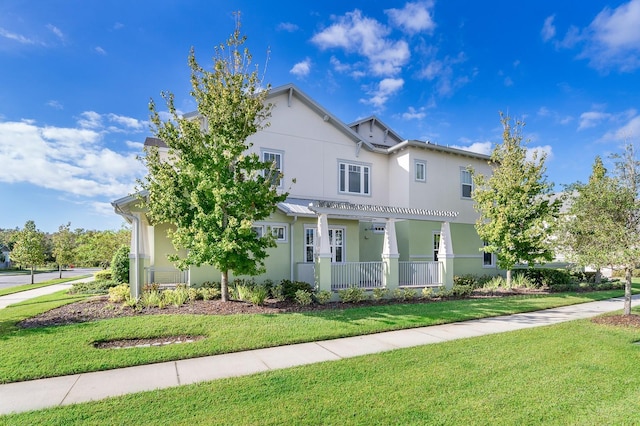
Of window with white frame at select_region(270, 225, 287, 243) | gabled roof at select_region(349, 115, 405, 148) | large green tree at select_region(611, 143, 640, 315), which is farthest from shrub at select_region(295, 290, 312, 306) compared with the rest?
gabled roof at select_region(349, 115, 405, 148)

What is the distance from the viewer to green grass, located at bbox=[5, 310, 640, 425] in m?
4.00

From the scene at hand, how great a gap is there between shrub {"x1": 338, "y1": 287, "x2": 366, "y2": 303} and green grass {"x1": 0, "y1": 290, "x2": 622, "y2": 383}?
995 millimetres

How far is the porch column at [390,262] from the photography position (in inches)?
508

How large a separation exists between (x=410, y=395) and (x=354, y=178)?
13.4 m

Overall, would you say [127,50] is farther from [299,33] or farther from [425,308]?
[425,308]

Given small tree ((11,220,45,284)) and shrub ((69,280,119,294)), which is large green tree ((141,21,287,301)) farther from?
small tree ((11,220,45,284))

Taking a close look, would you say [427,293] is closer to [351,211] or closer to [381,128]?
[351,211]

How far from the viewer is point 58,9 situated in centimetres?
1018

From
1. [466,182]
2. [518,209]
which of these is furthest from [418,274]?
[466,182]

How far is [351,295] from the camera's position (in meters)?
11.8

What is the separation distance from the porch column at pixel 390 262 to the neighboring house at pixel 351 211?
0.13 ft

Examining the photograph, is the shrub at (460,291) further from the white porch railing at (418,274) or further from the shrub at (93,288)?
the shrub at (93,288)

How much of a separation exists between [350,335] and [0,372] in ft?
21.2

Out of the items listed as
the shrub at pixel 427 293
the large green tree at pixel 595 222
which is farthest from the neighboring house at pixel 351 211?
the large green tree at pixel 595 222
